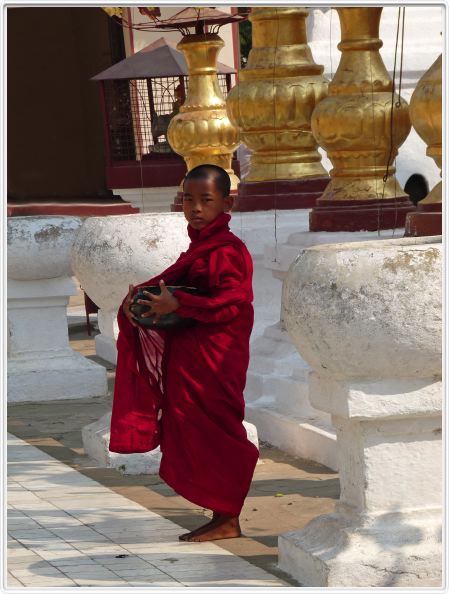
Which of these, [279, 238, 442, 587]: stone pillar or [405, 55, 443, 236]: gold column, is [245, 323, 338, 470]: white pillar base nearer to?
[405, 55, 443, 236]: gold column

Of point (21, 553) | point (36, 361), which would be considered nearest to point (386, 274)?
point (21, 553)

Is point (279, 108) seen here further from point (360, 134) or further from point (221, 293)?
point (221, 293)

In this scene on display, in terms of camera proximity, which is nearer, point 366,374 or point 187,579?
point 366,374

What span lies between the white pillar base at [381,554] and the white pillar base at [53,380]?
456 centimetres

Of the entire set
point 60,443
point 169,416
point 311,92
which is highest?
point 311,92

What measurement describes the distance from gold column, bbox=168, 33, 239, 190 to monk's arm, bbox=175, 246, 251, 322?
185 inches

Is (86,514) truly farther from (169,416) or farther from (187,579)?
(187,579)

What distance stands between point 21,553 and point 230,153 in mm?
5347

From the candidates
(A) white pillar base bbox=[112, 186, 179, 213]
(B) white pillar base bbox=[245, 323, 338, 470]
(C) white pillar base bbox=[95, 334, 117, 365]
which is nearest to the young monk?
(B) white pillar base bbox=[245, 323, 338, 470]

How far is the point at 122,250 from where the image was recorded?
7383 millimetres

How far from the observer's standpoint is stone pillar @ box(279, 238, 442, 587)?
4250mm

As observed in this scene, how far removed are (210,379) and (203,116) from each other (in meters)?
4.84

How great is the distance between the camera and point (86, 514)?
568 centimetres

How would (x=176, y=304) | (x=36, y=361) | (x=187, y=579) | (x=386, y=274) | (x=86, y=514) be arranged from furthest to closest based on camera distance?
(x=36, y=361), (x=86, y=514), (x=176, y=304), (x=187, y=579), (x=386, y=274)
